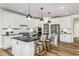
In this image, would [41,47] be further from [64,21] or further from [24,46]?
[64,21]

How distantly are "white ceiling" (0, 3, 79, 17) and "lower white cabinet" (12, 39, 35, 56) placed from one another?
0.80 meters

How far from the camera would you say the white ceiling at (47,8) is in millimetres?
2410

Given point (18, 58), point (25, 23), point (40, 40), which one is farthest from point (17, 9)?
point (18, 58)

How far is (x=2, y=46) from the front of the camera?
2.39 meters

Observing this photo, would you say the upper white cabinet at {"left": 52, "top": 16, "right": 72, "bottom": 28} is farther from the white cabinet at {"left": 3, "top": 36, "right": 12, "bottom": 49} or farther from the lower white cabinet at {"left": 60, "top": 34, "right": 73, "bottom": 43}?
the white cabinet at {"left": 3, "top": 36, "right": 12, "bottom": 49}

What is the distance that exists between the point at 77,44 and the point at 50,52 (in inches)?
29.1

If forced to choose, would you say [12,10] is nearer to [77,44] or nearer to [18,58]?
[18,58]

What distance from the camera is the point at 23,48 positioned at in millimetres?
2502

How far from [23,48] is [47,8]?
122 centimetres

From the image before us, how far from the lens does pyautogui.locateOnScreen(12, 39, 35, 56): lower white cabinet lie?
2465 mm


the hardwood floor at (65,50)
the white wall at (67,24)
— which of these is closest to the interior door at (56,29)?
the white wall at (67,24)

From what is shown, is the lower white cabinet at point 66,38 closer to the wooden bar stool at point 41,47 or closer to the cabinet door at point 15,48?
the wooden bar stool at point 41,47

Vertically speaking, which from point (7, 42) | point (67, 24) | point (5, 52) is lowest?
point (5, 52)

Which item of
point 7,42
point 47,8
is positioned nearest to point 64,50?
point 47,8
